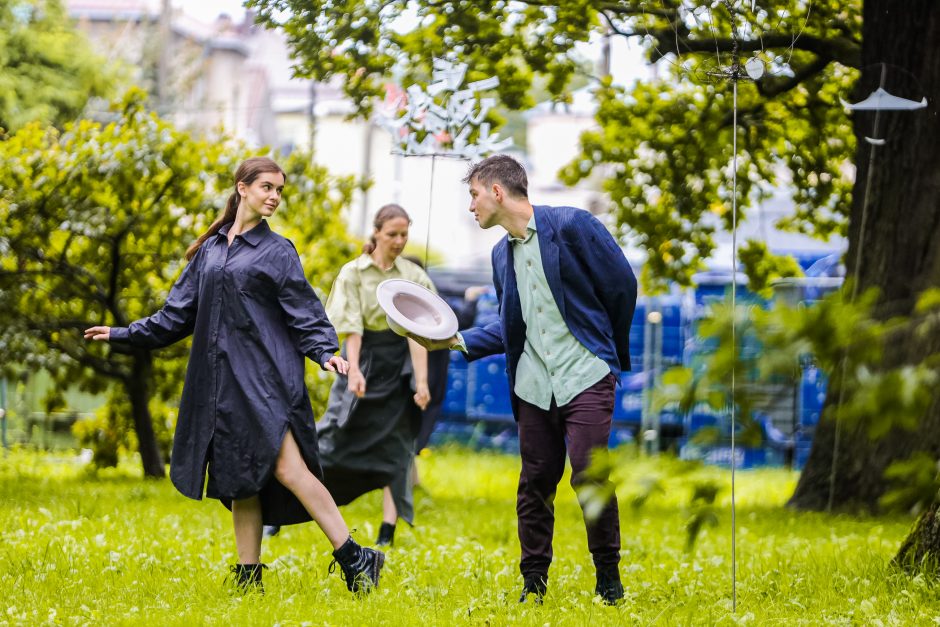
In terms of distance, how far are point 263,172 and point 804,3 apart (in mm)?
4076

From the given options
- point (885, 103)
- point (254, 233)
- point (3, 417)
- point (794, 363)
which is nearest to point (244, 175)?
point (254, 233)

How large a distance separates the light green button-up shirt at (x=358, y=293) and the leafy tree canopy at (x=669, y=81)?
1.30 m

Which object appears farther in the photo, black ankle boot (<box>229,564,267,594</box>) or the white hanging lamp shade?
the white hanging lamp shade

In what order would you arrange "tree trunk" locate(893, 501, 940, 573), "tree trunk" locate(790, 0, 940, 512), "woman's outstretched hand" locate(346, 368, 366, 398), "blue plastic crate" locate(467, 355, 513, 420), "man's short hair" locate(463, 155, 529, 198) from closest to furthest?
"man's short hair" locate(463, 155, 529, 198) → "tree trunk" locate(893, 501, 940, 573) → "woman's outstretched hand" locate(346, 368, 366, 398) → "tree trunk" locate(790, 0, 940, 512) → "blue plastic crate" locate(467, 355, 513, 420)

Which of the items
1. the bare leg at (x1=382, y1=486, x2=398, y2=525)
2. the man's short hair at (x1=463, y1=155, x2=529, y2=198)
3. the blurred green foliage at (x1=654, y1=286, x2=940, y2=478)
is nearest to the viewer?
the blurred green foliage at (x1=654, y1=286, x2=940, y2=478)

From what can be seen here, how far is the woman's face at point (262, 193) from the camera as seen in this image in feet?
17.4

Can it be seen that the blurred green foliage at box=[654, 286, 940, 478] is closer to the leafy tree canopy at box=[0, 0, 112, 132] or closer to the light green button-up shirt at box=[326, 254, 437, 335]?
the light green button-up shirt at box=[326, 254, 437, 335]

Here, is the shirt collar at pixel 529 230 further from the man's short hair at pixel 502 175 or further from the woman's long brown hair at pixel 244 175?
the woman's long brown hair at pixel 244 175

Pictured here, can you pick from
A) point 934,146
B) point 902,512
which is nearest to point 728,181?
point 934,146

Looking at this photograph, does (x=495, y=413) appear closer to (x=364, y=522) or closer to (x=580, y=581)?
(x=364, y=522)

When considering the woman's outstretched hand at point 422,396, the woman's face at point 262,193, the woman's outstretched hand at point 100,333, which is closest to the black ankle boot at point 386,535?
the woman's outstretched hand at point 422,396

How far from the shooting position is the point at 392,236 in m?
7.33

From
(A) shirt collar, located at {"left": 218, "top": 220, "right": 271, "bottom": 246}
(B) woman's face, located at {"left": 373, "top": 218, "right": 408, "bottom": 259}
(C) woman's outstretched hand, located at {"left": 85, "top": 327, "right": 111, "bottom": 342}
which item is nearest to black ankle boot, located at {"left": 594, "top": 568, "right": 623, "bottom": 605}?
(A) shirt collar, located at {"left": 218, "top": 220, "right": 271, "bottom": 246}

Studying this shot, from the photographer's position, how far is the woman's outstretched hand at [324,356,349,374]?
4.99 metres
